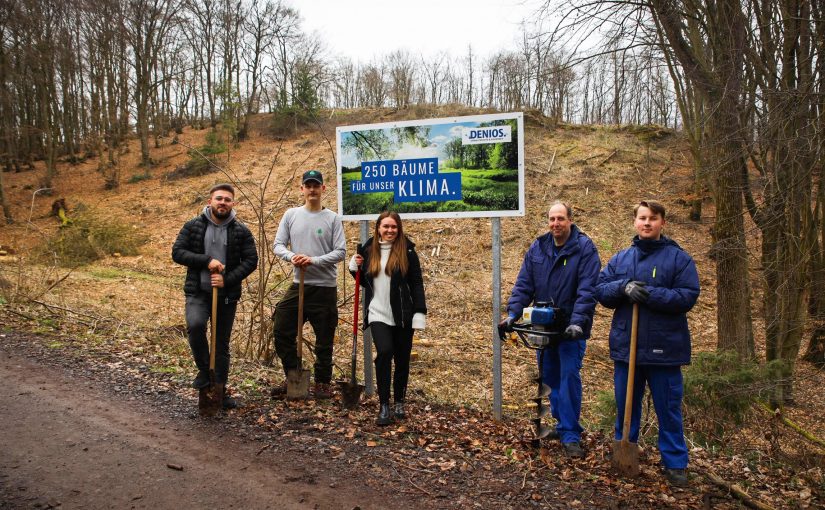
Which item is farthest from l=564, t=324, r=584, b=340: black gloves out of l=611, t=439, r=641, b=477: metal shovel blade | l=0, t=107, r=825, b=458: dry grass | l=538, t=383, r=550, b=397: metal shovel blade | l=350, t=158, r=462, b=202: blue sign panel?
l=0, t=107, r=825, b=458: dry grass

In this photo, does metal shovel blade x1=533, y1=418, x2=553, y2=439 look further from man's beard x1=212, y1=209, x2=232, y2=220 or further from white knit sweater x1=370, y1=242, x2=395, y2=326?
man's beard x1=212, y1=209, x2=232, y2=220

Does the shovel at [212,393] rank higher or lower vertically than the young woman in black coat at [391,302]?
lower

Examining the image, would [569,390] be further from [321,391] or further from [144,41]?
[144,41]

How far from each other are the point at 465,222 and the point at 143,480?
1513cm

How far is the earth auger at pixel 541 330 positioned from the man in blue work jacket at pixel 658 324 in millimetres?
402

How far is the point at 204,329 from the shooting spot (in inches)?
199

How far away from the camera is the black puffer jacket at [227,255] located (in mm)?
4965

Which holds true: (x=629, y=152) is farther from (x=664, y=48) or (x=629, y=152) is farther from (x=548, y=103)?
(x=664, y=48)

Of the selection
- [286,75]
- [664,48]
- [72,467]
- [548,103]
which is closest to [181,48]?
[286,75]

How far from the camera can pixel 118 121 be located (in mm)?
30062

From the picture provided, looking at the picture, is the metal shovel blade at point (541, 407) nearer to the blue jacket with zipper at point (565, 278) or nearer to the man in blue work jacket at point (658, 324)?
the man in blue work jacket at point (658, 324)

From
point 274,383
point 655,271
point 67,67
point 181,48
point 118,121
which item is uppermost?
point 181,48

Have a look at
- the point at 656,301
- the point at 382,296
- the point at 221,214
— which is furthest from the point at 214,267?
the point at 656,301

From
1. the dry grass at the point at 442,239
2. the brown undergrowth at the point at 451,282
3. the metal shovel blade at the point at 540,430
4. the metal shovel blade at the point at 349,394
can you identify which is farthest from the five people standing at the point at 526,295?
the dry grass at the point at 442,239
